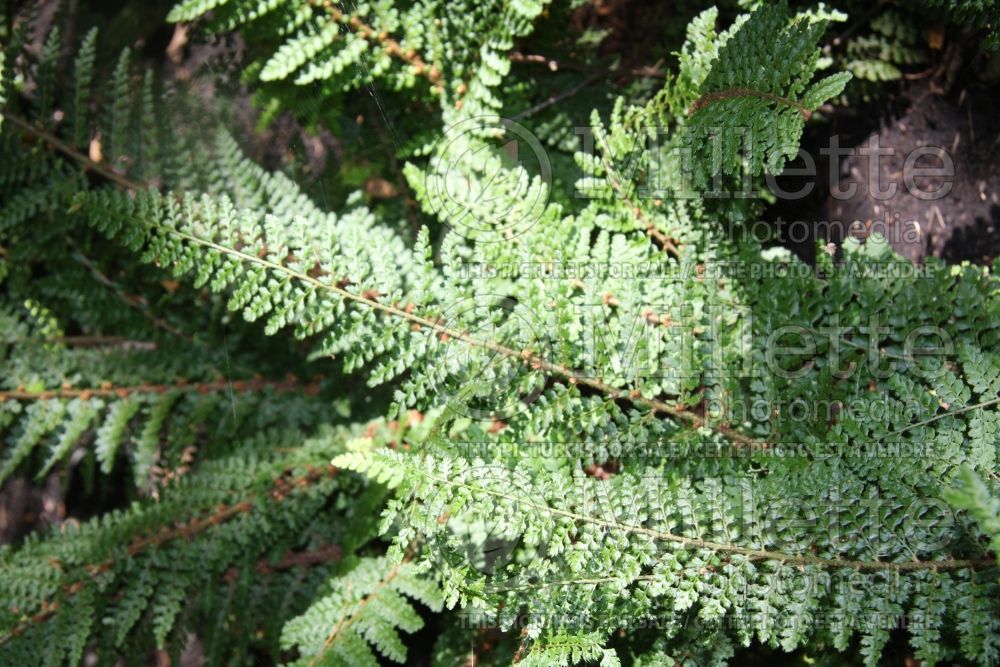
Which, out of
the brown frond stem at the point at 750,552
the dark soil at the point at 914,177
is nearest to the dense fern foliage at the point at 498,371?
the brown frond stem at the point at 750,552

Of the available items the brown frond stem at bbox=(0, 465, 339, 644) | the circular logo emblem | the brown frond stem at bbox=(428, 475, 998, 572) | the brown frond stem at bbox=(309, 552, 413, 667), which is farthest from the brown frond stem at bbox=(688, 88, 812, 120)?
the brown frond stem at bbox=(0, 465, 339, 644)

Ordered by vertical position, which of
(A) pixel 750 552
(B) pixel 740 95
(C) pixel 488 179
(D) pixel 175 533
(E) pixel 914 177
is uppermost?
(E) pixel 914 177

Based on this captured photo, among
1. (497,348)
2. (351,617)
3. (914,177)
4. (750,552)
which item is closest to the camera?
(750,552)

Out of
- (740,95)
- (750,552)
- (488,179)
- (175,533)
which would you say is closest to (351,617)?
(175,533)

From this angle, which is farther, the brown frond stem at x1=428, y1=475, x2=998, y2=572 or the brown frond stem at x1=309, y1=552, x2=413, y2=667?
the brown frond stem at x1=309, y1=552, x2=413, y2=667

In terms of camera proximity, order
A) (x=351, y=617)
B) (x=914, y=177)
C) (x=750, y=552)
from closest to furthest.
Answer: (x=750, y=552) → (x=351, y=617) → (x=914, y=177)

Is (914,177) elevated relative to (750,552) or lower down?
elevated

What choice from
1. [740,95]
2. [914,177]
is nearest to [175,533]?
[740,95]

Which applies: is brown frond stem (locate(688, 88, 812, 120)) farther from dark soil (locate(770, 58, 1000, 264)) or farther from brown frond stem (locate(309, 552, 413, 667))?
brown frond stem (locate(309, 552, 413, 667))

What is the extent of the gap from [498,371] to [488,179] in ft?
1.48

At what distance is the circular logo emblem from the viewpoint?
158cm

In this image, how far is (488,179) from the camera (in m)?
1.65

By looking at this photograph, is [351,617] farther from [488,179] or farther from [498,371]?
[488,179]

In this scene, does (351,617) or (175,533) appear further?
(175,533)
